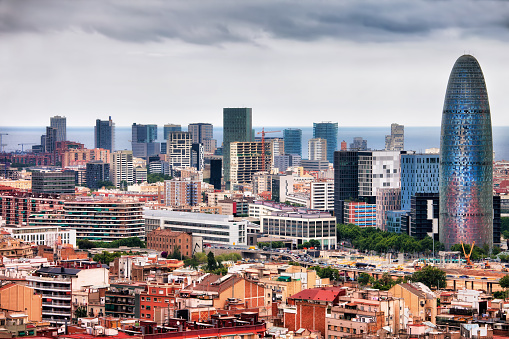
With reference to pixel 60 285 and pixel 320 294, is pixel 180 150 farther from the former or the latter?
pixel 320 294

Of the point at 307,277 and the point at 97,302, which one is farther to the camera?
the point at 307,277

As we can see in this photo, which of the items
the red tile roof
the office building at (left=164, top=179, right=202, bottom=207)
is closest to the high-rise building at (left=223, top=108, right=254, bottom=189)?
the office building at (left=164, top=179, right=202, bottom=207)

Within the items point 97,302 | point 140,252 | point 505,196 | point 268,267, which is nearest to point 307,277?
point 268,267

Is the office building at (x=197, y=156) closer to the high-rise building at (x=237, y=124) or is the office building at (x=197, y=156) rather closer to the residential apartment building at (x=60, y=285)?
the high-rise building at (x=237, y=124)

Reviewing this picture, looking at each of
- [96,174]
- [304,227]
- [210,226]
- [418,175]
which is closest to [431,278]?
[210,226]

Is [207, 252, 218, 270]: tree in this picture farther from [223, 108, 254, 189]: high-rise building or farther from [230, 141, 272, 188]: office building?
[223, 108, 254, 189]: high-rise building

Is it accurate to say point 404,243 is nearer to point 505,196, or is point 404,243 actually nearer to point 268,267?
point 268,267
